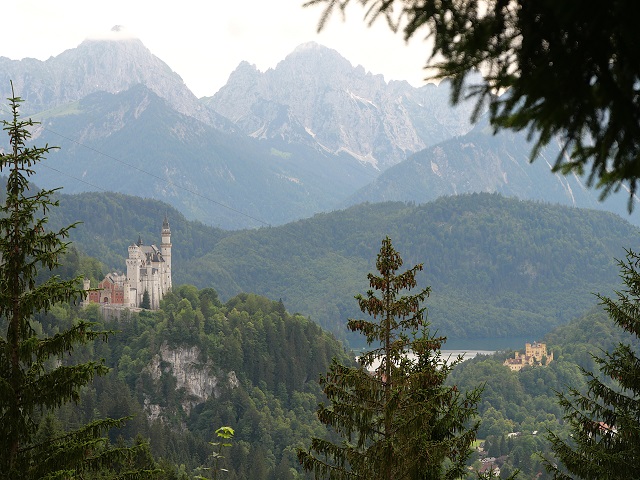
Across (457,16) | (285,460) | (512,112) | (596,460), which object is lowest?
(285,460)

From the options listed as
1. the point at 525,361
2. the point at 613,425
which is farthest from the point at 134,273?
the point at 613,425

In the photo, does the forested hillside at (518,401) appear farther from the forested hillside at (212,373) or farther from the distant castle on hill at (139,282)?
the distant castle on hill at (139,282)

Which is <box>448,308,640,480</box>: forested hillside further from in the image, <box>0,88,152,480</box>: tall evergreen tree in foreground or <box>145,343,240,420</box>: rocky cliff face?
<box>0,88,152,480</box>: tall evergreen tree in foreground

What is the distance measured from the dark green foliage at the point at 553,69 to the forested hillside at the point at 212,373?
374 ft

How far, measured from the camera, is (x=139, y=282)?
5763 inches

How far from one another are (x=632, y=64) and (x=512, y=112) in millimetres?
870

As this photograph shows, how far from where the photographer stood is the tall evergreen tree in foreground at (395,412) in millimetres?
17391

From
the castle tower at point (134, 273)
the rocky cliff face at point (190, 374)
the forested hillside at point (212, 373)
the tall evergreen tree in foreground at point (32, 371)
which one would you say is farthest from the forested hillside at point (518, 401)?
the tall evergreen tree in foreground at point (32, 371)

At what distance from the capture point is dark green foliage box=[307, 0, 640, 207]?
6.45m

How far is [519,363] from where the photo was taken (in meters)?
195

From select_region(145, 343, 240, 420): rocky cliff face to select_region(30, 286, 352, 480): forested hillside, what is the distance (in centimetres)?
15

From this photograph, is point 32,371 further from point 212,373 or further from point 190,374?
point 212,373

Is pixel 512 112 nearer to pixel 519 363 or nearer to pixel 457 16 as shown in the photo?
pixel 457 16

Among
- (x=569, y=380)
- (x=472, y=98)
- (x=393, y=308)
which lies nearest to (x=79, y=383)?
(x=393, y=308)
